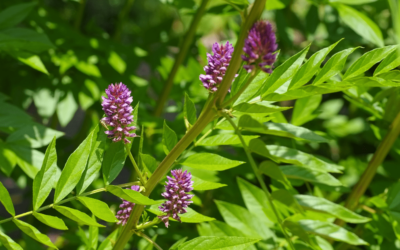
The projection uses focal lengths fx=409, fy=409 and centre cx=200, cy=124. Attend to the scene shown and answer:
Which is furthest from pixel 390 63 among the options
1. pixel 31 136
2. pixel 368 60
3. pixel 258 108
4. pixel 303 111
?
pixel 31 136

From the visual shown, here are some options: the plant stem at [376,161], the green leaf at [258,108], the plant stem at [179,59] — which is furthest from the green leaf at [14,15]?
the plant stem at [376,161]

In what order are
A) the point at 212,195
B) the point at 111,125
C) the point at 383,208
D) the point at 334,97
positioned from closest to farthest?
1. the point at 111,125
2. the point at 383,208
3. the point at 212,195
4. the point at 334,97

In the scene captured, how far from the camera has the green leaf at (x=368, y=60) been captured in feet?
1.45

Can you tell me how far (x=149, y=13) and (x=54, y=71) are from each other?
2151 millimetres

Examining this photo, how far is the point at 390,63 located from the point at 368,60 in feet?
0.10

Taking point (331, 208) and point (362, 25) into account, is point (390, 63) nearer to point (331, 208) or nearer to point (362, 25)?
point (331, 208)

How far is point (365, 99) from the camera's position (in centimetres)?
77

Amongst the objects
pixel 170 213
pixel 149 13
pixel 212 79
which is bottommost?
pixel 170 213

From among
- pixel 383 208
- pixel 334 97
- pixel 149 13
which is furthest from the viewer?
pixel 149 13

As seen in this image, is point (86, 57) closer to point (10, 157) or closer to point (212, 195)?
point (10, 157)

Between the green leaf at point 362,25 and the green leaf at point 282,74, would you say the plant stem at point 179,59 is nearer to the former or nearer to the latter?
the green leaf at point 362,25

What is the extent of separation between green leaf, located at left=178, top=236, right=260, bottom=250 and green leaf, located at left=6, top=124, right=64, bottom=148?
13.9 inches

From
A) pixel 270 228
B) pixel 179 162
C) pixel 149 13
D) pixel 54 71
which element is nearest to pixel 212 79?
pixel 179 162

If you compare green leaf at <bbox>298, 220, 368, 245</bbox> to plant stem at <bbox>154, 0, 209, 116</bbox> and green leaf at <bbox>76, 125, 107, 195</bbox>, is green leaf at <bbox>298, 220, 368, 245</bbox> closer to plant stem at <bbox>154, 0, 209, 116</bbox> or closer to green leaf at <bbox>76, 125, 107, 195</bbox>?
green leaf at <bbox>76, 125, 107, 195</bbox>
